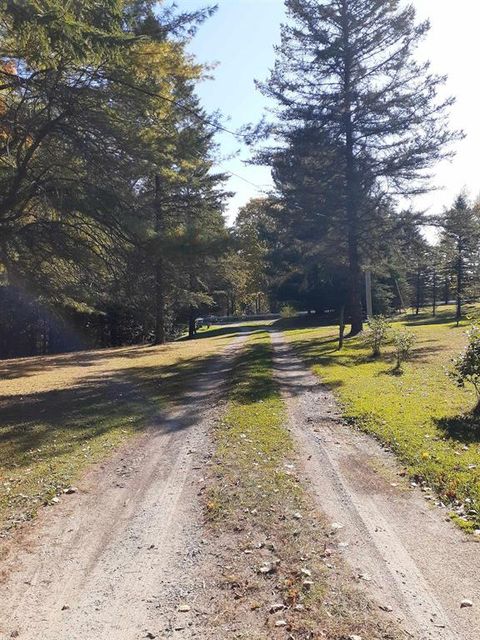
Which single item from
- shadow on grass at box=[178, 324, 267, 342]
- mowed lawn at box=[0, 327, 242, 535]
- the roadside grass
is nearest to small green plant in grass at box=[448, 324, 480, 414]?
the roadside grass

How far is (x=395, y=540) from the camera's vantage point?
14.1 ft

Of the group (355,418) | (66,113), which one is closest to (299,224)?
(66,113)

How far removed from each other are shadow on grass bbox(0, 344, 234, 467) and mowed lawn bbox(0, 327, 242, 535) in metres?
0.01

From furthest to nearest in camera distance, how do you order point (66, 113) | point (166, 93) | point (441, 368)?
point (441, 368) < point (166, 93) < point (66, 113)

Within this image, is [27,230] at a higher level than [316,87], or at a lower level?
lower

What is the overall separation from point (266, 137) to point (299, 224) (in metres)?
3.93

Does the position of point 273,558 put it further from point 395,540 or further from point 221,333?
point 221,333

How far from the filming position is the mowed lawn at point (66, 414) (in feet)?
20.3

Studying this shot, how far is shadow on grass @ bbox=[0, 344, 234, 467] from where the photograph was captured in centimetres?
Result: 805

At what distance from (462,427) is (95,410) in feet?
22.5

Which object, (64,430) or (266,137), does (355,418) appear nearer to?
(64,430)

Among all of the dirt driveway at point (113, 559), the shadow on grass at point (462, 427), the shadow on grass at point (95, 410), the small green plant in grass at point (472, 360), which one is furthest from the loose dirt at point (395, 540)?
the shadow on grass at point (95, 410)

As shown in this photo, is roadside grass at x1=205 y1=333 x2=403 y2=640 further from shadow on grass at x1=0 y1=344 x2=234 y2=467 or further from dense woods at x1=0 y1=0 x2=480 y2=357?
dense woods at x1=0 y1=0 x2=480 y2=357

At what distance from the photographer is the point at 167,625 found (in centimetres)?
329
